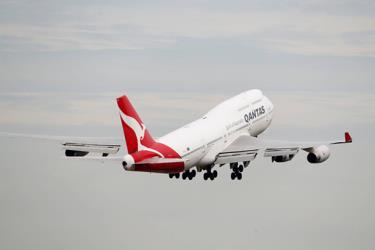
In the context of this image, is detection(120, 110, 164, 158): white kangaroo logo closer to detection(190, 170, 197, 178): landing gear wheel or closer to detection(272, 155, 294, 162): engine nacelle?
detection(190, 170, 197, 178): landing gear wheel

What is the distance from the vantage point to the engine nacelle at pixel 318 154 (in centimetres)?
11912

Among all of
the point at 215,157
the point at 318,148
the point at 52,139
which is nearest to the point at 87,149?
the point at 52,139

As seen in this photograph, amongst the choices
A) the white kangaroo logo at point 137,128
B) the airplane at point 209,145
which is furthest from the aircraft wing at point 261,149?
the white kangaroo logo at point 137,128

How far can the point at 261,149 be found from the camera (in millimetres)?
115688

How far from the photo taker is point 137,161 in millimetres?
107438

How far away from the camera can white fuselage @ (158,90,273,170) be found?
11212 centimetres

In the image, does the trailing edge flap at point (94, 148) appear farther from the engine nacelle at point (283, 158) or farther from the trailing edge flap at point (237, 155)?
the engine nacelle at point (283, 158)

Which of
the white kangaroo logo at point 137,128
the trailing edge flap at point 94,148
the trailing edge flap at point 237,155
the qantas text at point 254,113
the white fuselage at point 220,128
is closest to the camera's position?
the white kangaroo logo at point 137,128

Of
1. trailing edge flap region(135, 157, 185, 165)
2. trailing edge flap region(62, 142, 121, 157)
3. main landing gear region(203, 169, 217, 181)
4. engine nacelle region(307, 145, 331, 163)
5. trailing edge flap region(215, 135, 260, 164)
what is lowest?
trailing edge flap region(135, 157, 185, 165)

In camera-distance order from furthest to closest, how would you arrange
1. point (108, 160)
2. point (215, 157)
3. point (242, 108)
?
point (242, 108) → point (215, 157) → point (108, 160)

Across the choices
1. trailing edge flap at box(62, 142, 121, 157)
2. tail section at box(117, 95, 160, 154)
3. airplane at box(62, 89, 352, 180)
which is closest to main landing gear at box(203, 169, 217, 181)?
airplane at box(62, 89, 352, 180)

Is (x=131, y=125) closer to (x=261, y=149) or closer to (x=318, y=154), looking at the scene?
(x=261, y=149)

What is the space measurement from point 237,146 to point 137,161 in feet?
47.4

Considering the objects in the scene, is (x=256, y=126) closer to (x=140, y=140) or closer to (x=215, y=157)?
(x=215, y=157)
